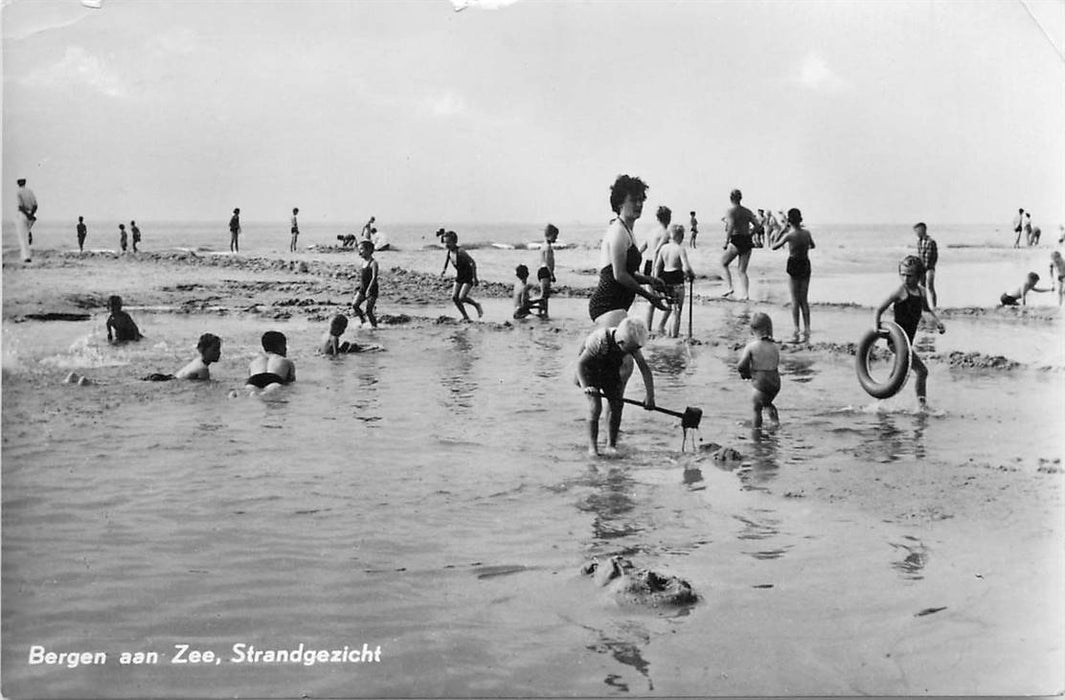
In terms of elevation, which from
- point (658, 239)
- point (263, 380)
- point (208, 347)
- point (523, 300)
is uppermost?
point (658, 239)

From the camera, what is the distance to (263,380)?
31.3 feet

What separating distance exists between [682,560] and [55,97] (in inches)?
249

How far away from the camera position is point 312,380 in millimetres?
10164

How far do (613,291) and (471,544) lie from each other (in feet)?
8.94

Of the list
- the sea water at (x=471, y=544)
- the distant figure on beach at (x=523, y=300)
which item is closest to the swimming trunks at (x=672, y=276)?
the distant figure on beach at (x=523, y=300)

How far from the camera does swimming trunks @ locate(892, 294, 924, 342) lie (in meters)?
8.80

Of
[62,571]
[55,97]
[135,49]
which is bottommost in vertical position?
[62,571]

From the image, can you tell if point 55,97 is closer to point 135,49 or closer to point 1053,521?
point 135,49

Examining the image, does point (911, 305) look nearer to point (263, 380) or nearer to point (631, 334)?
point (631, 334)

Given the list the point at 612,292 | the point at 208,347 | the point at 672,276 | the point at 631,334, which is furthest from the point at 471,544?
the point at 672,276

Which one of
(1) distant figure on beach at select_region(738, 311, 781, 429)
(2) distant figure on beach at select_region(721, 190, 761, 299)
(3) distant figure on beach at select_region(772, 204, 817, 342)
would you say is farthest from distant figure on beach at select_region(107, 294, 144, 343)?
(2) distant figure on beach at select_region(721, 190, 761, 299)

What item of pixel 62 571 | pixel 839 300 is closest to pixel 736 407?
pixel 62 571

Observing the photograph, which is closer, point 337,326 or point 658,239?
point 337,326

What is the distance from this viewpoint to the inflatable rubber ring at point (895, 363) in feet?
27.7
